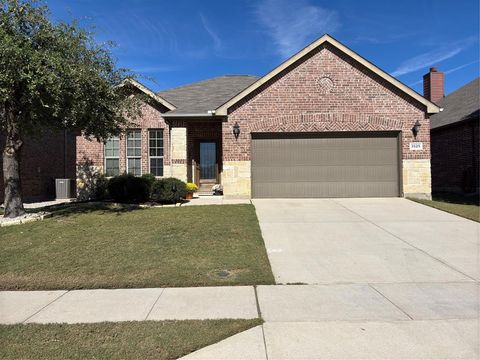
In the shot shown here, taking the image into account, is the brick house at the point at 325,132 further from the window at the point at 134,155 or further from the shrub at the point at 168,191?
the window at the point at 134,155

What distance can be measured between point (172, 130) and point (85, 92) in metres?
6.09

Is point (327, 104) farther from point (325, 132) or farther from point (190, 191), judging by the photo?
point (190, 191)

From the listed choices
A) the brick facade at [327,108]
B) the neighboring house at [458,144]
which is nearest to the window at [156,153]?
the brick facade at [327,108]

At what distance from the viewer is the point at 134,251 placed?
7230mm

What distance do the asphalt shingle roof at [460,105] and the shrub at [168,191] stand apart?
42.0ft

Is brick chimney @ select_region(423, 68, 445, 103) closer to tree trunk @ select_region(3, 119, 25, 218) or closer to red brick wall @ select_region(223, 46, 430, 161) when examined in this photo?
red brick wall @ select_region(223, 46, 430, 161)

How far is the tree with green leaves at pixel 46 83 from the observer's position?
331 inches

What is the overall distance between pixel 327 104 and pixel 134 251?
32.0ft

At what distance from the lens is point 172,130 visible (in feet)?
50.3

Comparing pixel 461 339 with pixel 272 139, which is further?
pixel 272 139

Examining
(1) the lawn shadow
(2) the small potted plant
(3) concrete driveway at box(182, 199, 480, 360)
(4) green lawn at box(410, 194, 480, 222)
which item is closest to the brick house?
(4) green lawn at box(410, 194, 480, 222)

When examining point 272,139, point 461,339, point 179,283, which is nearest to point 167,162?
point 272,139

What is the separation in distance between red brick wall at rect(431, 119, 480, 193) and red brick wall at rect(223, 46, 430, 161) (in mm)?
3683

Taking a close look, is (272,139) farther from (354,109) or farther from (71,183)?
(71,183)
